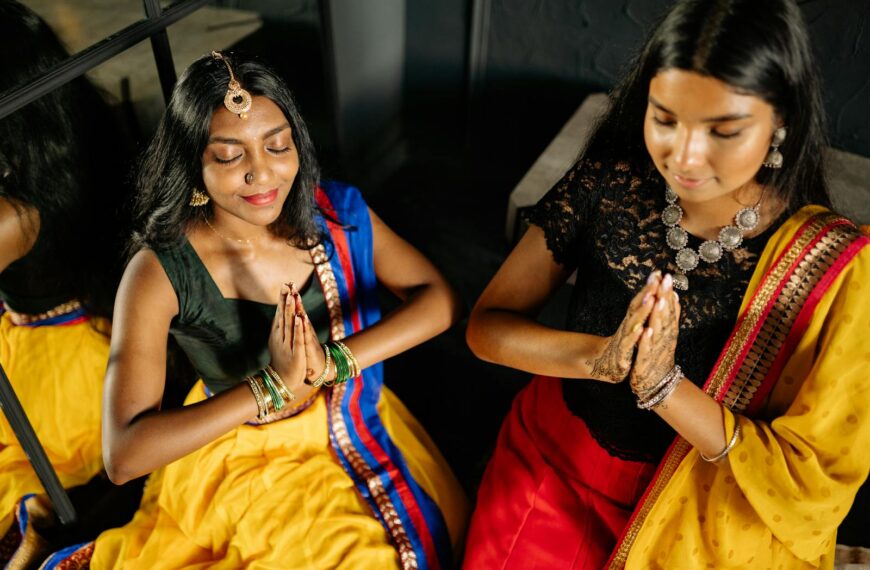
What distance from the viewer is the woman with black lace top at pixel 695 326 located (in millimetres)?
1120

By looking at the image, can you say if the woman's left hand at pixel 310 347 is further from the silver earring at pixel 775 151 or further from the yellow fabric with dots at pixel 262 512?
the silver earring at pixel 775 151

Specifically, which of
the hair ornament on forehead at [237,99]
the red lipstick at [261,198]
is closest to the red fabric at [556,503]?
the red lipstick at [261,198]

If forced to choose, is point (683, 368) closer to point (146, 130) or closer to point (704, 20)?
point (704, 20)

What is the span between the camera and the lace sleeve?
58.1 inches

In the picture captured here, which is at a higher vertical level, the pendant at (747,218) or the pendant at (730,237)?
the pendant at (747,218)

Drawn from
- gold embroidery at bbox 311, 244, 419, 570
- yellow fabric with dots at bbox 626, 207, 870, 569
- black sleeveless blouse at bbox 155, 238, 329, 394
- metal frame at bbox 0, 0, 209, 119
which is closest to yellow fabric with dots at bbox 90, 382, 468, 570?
gold embroidery at bbox 311, 244, 419, 570

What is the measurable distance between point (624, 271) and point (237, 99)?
80 centimetres

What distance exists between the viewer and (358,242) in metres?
1.67

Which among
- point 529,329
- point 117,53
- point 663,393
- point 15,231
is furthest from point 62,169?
point 663,393

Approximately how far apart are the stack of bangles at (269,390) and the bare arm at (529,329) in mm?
424

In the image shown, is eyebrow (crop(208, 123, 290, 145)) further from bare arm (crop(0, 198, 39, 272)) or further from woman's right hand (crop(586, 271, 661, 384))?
woman's right hand (crop(586, 271, 661, 384))

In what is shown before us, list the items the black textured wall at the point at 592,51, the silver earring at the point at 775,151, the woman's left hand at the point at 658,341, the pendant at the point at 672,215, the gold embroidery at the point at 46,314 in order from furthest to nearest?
the black textured wall at the point at 592,51, the gold embroidery at the point at 46,314, the pendant at the point at 672,215, the silver earring at the point at 775,151, the woman's left hand at the point at 658,341

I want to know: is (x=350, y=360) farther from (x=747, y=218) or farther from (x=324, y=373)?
(x=747, y=218)

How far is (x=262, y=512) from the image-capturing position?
1555 mm
